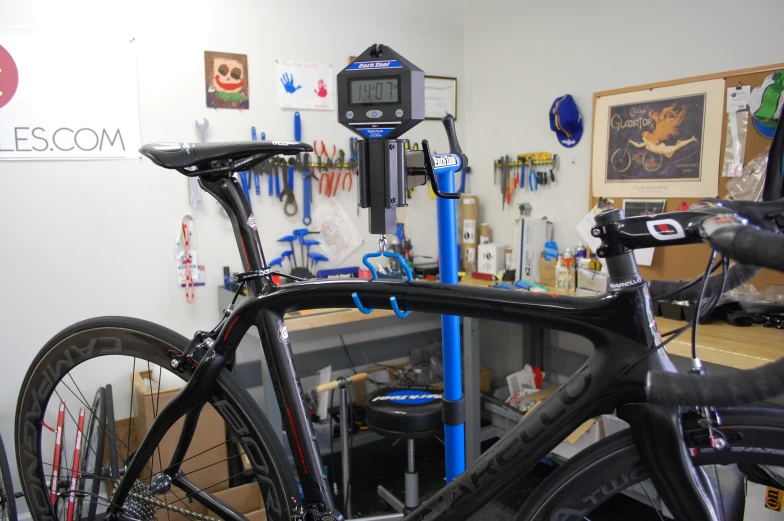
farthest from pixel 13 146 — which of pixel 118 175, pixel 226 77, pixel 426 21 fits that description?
pixel 426 21

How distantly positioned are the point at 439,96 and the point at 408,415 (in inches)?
72.8

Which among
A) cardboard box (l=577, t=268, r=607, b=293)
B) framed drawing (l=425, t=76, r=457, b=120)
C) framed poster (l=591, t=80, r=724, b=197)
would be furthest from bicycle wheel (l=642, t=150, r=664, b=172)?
framed drawing (l=425, t=76, r=457, b=120)

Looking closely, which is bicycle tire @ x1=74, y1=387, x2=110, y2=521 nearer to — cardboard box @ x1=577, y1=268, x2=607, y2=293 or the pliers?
the pliers

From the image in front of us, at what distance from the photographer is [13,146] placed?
197 centimetres

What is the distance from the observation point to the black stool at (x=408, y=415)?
5.73 ft

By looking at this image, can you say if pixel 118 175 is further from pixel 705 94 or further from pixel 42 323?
pixel 705 94

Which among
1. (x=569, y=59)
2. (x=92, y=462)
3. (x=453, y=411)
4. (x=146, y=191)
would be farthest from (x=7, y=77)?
(x=569, y=59)

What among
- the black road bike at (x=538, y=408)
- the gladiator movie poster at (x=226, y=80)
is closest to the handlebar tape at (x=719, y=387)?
the black road bike at (x=538, y=408)

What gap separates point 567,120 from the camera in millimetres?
2336

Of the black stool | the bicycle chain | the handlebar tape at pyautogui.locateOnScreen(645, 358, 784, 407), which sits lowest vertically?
the black stool

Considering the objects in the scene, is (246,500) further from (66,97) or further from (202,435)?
(66,97)

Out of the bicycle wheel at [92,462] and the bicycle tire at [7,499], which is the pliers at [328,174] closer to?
the bicycle wheel at [92,462]

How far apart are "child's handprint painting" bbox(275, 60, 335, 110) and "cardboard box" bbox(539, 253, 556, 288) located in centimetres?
124

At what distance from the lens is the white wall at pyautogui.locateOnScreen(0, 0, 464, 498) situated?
203 cm
